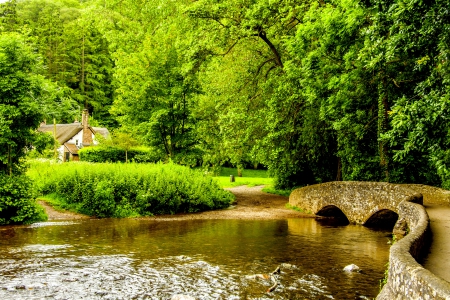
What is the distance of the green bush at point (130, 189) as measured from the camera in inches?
837

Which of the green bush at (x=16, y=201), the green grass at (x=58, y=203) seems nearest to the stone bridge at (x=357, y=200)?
the green grass at (x=58, y=203)

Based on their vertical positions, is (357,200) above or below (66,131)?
below

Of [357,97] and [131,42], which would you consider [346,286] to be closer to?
[357,97]

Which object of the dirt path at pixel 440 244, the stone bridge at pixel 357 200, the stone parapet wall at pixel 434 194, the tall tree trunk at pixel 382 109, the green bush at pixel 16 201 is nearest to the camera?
the dirt path at pixel 440 244

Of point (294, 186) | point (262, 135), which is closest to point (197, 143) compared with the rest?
point (262, 135)

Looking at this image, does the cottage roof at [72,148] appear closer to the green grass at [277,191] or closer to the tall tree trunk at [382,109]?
the green grass at [277,191]

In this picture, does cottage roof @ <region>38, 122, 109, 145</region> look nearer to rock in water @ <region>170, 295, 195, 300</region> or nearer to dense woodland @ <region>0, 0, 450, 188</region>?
dense woodland @ <region>0, 0, 450, 188</region>

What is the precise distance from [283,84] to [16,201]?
1485 cm

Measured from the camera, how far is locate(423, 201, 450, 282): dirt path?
25.0 feet

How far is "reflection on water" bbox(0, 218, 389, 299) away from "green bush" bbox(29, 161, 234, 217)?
2754 mm

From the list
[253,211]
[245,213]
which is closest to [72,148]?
[253,211]

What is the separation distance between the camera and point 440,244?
31.3 ft

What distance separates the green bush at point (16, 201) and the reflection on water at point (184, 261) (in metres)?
0.73

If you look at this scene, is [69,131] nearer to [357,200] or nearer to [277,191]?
[277,191]
